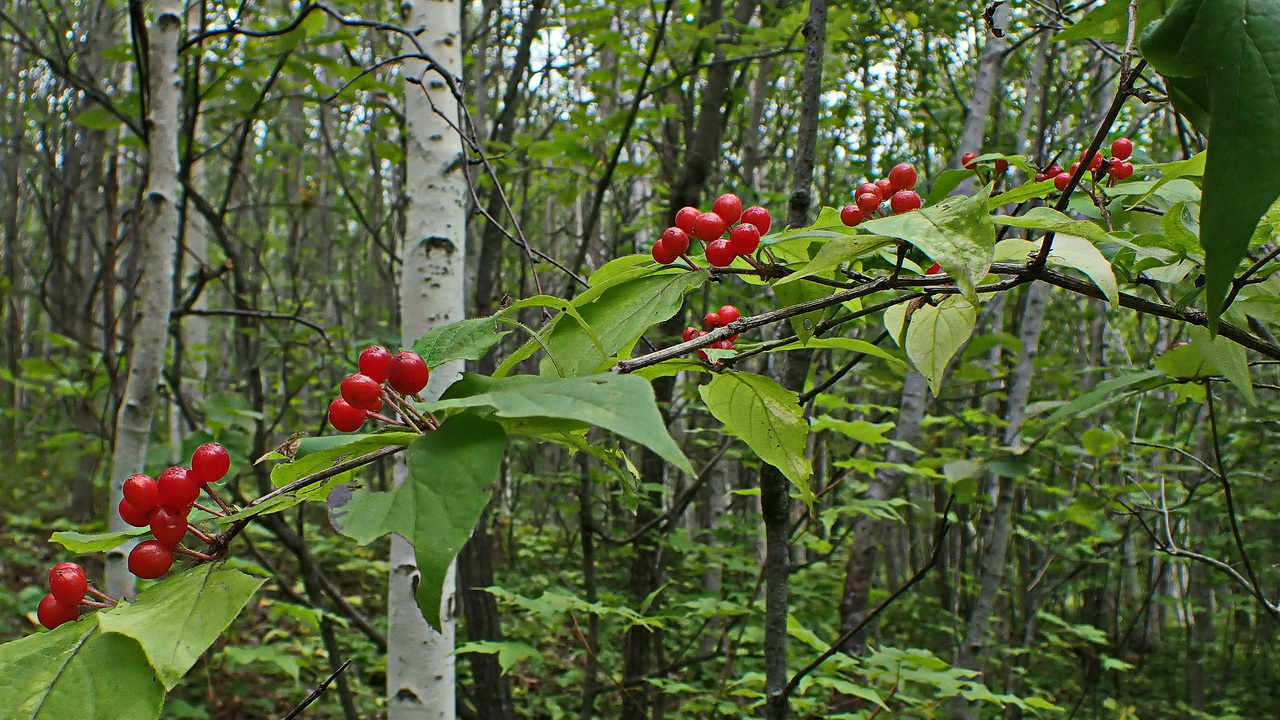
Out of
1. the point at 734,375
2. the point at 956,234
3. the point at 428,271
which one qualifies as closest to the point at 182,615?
the point at 734,375

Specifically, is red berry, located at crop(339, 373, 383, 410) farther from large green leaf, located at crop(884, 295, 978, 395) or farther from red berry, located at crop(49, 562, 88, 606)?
large green leaf, located at crop(884, 295, 978, 395)

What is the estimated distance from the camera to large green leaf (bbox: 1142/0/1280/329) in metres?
0.39

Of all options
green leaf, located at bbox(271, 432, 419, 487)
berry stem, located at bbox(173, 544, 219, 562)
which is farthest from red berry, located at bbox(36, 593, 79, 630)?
green leaf, located at bbox(271, 432, 419, 487)

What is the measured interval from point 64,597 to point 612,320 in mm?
498

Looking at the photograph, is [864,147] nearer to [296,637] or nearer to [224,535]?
[224,535]

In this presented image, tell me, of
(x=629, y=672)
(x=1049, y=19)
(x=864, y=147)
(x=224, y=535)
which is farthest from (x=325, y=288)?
(x=224, y=535)

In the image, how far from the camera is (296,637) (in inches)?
263

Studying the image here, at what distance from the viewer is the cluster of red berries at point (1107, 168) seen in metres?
0.85

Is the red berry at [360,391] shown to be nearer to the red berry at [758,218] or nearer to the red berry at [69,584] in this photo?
the red berry at [69,584]

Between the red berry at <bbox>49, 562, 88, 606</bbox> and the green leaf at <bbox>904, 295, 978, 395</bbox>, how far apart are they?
841 millimetres

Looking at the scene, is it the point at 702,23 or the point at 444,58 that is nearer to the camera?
the point at 444,58

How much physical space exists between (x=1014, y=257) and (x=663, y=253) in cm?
36

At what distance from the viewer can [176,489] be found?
61 centimetres

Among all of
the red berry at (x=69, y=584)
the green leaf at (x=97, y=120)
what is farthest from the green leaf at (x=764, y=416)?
the green leaf at (x=97, y=120)
